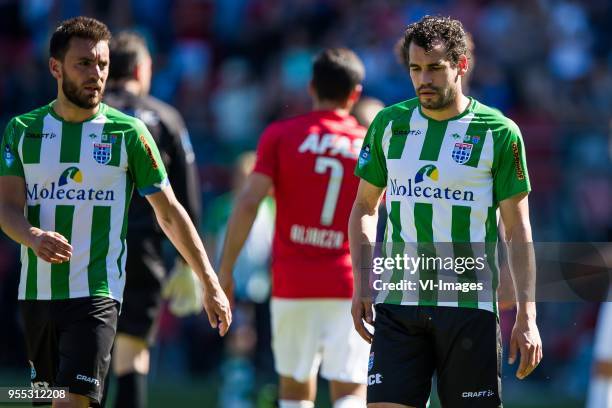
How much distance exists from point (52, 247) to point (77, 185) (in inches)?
21.8

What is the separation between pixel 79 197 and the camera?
228 inches

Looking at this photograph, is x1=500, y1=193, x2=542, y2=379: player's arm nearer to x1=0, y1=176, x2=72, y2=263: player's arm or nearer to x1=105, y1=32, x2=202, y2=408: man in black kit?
x1=0, y1=176, x2=72, y2=263: player's arm

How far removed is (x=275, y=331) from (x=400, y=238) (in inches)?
78.3

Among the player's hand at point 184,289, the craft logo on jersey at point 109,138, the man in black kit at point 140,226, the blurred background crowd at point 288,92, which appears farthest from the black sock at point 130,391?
the blurred background crowd at point 288,92

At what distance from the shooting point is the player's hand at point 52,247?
17.5ft

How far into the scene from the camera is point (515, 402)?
1146cm

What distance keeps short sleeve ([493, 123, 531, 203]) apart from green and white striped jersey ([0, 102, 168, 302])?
1673 mm

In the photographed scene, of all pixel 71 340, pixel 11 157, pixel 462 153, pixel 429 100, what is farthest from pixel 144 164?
pixel 462 153

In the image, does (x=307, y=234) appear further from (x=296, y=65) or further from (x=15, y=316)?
(x=296, y=65)

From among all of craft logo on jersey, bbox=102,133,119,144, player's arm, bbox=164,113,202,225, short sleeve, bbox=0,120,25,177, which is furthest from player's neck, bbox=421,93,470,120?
player's arm, bbox=164,113,202,225

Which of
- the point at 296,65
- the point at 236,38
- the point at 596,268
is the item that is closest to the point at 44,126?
the point at 596,268

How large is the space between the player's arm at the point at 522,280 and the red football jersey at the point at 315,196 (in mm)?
1875

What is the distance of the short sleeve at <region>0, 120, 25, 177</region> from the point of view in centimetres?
580

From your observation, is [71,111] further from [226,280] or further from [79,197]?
[226,280]
